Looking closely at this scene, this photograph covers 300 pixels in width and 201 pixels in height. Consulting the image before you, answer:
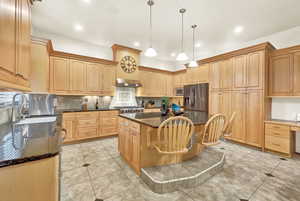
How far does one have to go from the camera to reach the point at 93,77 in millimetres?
4141

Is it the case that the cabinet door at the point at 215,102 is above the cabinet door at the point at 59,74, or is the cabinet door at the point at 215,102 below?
below

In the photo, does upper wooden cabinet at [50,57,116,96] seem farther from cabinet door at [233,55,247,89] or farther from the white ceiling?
cabinet door at [233,55,247,89]

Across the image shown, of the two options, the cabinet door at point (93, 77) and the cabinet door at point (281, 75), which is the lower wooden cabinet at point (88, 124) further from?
the cabinet door at point (281, 75)

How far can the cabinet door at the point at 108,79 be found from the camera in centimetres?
433

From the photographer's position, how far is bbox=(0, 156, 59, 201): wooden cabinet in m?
0.76

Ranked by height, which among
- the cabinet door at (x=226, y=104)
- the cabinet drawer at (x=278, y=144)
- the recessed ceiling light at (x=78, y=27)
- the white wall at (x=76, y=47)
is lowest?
the cabinet drawer at (x=278, y=144)

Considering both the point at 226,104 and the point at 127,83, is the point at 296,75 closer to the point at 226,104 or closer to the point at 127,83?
the point at 226,104

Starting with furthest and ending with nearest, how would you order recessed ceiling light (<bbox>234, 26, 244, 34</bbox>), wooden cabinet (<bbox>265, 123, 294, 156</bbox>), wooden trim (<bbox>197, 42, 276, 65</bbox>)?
1. recessed ceiling light (<bbox>234, 26, 244, 34</bbox>)
2. wooden trim (<bbox>197, 42, 276, 65</bbox>)
3. wooden cabinet (<bbox>265, 123, 294, 156</bbox>)

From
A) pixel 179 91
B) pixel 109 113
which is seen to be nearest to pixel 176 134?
pixel 109 113

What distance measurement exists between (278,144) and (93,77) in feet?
17.5

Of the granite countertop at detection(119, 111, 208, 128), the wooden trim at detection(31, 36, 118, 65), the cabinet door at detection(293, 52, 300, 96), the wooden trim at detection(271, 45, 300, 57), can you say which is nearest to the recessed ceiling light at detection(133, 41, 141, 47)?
the wooden trim at detection(31, 36, 118, 65)

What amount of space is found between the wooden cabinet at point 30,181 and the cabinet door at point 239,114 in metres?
4.20

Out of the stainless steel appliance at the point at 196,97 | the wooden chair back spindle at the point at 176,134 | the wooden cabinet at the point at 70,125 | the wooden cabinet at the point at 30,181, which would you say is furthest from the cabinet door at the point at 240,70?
the wooden cabinet at the point at 70,125

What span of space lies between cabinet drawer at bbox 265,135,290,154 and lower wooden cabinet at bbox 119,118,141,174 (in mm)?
3282
